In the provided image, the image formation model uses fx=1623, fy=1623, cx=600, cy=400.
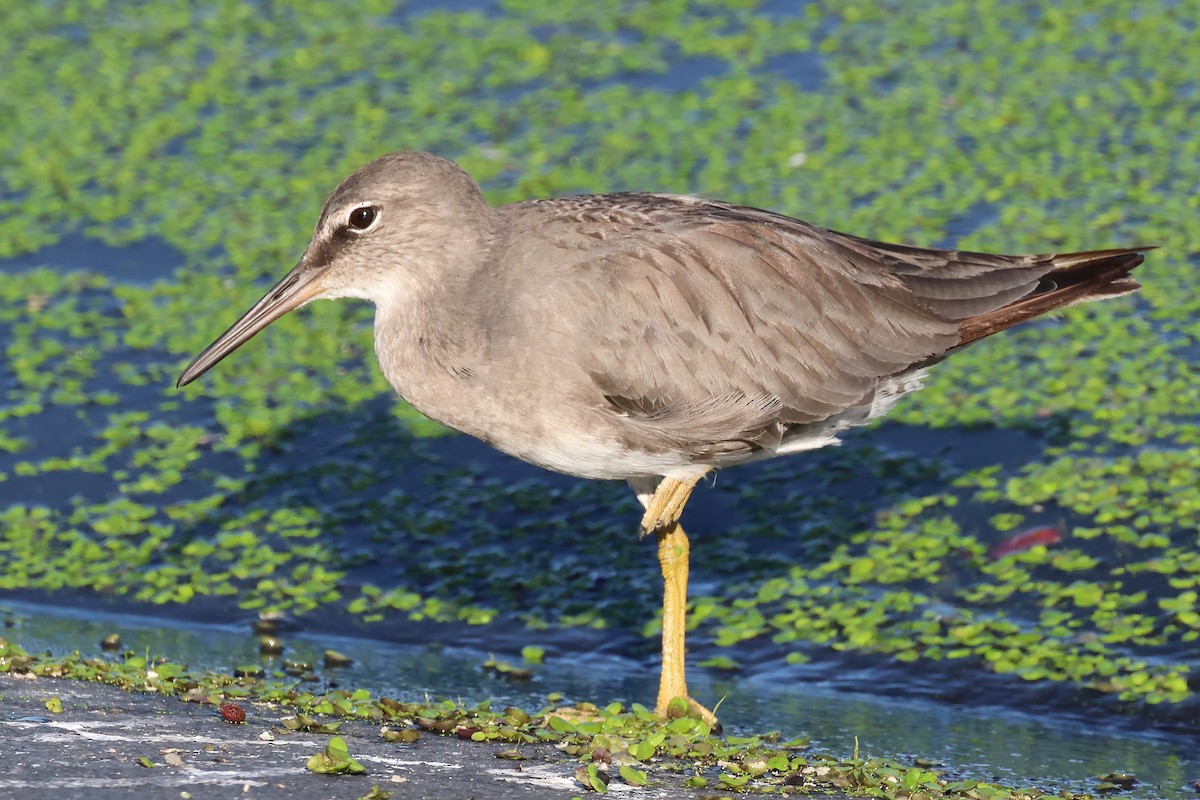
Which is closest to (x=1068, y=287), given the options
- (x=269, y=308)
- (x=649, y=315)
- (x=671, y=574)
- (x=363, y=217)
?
(x=649, y=315)

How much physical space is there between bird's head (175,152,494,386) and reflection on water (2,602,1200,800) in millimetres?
1658

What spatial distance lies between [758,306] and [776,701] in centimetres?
163

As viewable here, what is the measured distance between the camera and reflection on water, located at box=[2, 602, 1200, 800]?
6000 mm

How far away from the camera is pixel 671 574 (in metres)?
6.82

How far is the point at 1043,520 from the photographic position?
24.7 ft

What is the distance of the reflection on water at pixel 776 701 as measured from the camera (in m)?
6.00

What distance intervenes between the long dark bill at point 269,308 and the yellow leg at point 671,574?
1.62 meters

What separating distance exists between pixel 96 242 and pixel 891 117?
5159mm

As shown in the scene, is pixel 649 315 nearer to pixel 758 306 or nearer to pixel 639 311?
pixel 639 311

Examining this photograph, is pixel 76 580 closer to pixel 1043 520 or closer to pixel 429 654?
pixel 429 654

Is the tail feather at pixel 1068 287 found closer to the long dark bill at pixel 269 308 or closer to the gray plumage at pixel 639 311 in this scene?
the gray plumage at pixel 639 311

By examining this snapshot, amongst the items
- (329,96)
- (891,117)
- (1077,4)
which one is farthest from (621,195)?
(1077,4)

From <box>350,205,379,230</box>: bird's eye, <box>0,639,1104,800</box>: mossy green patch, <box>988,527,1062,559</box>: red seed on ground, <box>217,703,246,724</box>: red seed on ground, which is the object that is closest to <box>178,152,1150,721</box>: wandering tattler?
<box>350,205,379,230</box>: bird's eye

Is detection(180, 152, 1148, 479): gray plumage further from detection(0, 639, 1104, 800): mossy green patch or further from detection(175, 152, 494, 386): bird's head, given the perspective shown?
detection(0, 639, 1104, 800): mossy green patch
